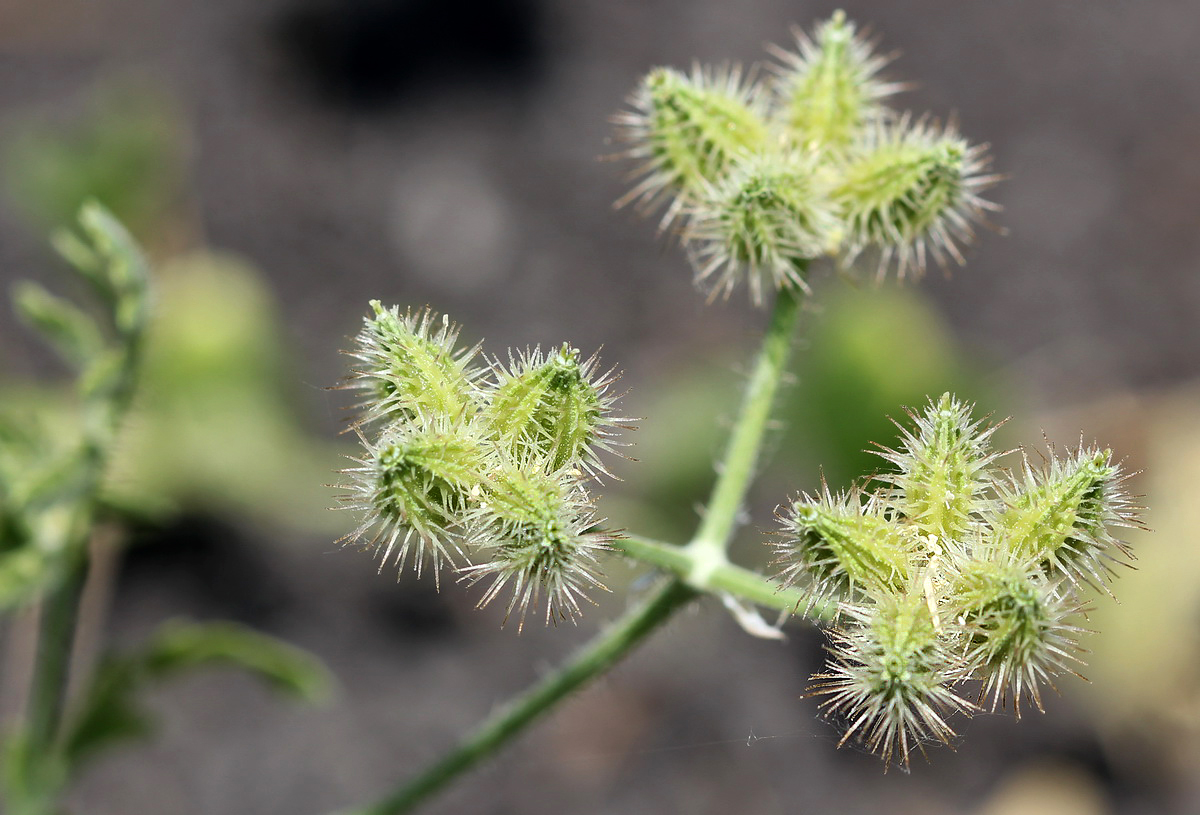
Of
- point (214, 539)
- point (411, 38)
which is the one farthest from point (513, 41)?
point (214, 539)

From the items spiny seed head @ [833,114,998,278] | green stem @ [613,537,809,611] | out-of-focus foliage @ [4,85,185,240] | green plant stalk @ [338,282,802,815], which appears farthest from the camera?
out-of-focus foliage @ [4,85,185,240]

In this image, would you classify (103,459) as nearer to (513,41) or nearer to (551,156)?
(551,156)

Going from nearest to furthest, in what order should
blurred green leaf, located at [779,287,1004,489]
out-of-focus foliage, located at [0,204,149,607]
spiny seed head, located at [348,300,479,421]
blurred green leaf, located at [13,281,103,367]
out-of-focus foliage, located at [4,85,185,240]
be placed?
spiny seed head, located at [348,300,479,421] → out-of-focus foliage, located at [0,204,149,607] → blurred green leaf, located at [13,281,103,367] → blurred green leaf, located at [779,287,1004,489] → out-of-focus foliage, located at [4,85,185,240]

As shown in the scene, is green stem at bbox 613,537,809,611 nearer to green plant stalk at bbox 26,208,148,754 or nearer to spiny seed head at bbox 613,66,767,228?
spiny seed head at bbox 613,66,767,228

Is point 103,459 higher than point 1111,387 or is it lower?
lower

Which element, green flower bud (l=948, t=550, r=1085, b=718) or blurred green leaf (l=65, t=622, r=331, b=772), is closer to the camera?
green flower bud (l=948, t=550, r=1085, b=718)

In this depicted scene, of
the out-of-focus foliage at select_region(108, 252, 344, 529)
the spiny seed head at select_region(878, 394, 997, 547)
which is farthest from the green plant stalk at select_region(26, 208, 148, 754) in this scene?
the out-of-focus foliage at select_region(108, 252, 344, 529)

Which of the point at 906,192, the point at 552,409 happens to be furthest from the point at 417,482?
the point at 906,192

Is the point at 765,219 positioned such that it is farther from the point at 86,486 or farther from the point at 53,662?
the point at 53,662
